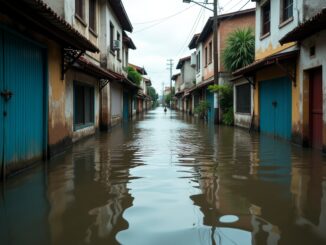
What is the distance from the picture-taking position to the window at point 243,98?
726 inches

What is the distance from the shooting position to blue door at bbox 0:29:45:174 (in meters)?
6.30

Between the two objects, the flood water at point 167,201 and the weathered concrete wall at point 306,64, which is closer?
the flood water at point 167,201

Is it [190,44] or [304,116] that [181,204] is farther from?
[190,44]

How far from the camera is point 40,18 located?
21.6 feet

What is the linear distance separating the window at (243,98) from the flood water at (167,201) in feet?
32.2

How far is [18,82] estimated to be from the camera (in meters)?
6.98

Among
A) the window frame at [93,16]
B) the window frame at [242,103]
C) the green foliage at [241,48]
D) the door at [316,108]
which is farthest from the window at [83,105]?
the green foliage at [241,48]

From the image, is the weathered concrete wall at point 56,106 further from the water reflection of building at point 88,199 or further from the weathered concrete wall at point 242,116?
the weathered concrete wall at point 242,116

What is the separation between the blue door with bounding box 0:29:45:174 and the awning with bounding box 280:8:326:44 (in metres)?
5.95

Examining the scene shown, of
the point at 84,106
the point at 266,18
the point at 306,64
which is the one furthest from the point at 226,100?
the point at 306,64

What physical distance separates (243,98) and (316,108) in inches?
355

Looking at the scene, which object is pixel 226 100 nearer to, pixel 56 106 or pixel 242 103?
pixel 242 103

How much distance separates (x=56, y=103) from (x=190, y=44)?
27349 millimetres

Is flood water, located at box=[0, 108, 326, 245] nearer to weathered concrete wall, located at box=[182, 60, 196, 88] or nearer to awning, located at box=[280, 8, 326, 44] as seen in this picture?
awning, located at box=[280, 8, 326, 44]
